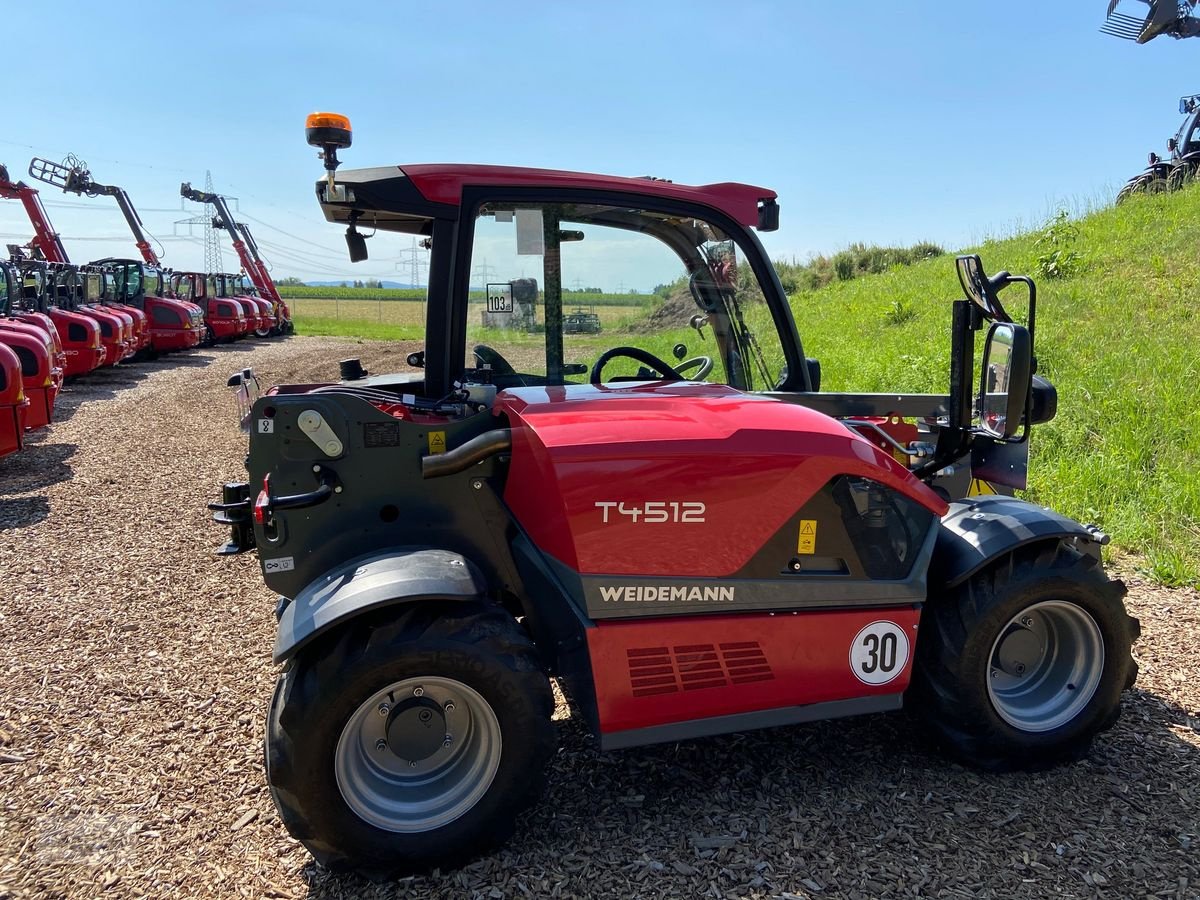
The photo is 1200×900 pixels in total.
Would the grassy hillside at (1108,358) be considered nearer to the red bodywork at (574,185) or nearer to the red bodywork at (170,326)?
the red bodywork at (574,185)

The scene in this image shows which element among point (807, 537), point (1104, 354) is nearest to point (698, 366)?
point (807, 537)

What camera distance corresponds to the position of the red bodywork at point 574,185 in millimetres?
3221

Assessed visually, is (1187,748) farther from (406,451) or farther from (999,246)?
(999,246)

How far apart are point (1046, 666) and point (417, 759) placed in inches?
94.9

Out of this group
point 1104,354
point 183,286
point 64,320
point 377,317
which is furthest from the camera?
point 377,317

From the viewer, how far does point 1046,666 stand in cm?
336

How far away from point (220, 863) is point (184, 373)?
17.1 metres

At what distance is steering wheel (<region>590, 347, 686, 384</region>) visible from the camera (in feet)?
11.9

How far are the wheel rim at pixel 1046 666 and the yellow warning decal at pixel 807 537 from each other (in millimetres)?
868

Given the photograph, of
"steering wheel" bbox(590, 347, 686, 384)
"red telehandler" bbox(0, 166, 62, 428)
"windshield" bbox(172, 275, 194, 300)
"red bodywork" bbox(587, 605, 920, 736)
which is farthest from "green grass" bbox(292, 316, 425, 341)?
"red bodywork" bbox(587, 605, 920, 736)

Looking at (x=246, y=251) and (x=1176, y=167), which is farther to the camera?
(x=246, y=251)

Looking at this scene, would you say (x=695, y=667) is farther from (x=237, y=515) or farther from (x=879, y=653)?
(x=237, y=515)

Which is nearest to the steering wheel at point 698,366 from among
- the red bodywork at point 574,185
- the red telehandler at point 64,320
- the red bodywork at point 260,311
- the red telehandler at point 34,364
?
the red bodywork at point 574,185

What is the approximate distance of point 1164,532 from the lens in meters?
5.71
